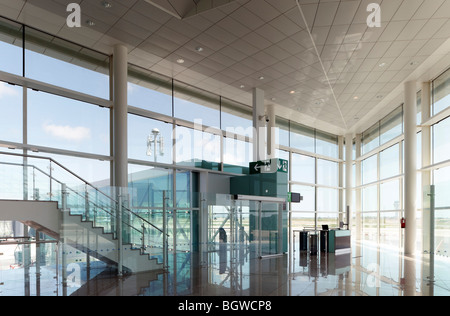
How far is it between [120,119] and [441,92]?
12.1m

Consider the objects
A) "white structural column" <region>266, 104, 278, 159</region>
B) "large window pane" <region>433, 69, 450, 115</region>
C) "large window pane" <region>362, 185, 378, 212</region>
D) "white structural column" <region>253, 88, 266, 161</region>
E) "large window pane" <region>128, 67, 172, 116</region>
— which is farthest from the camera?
"large window pane" <region>362, 185, 378, 212</region>

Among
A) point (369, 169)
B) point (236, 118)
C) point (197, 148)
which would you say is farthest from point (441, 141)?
point (197, 148)

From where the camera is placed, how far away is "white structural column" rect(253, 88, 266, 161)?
1585cm

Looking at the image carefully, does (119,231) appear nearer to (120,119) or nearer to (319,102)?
Answer: (120,119)

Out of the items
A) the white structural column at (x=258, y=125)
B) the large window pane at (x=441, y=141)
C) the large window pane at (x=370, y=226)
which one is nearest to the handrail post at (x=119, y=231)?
the white structural column at (x=258, y=125)

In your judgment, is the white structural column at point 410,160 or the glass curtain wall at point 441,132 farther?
the white structural column at point 410,160

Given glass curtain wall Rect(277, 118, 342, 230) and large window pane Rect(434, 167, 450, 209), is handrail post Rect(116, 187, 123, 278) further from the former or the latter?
glass curtain wall Rect(277, 118, 342, 230)

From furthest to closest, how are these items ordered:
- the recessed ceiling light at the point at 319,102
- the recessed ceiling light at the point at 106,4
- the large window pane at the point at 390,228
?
the large window pane at the point at 390,228 → the recessed ceiling light at the point at 319,102 → the recessed ceiling light at the point at 106,4

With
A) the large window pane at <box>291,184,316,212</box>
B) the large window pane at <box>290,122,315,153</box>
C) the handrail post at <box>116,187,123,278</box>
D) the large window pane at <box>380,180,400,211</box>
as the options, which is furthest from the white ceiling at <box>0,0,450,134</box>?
the large window pane at <box>291,184,316,212</box>

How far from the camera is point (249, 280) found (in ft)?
26.5

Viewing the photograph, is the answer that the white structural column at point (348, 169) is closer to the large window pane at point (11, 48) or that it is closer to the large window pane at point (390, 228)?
the large window pane at point (390, 228)

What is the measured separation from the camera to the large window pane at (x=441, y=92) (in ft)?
46.6

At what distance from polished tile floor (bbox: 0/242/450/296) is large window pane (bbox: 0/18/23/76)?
17.6 feet

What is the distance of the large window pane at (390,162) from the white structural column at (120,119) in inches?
566
